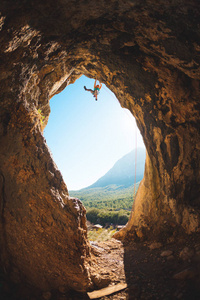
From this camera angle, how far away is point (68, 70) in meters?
6.16

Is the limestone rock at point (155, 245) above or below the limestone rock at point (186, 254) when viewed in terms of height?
below

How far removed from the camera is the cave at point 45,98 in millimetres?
2893

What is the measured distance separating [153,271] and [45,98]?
6.65 meters

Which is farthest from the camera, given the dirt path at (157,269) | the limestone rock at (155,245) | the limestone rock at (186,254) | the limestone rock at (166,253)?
the limestone rock at (155,245)

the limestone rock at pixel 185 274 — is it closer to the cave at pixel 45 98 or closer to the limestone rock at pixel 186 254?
the limestone rock at pixel 186 254

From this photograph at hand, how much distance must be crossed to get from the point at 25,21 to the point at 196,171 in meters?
5.78

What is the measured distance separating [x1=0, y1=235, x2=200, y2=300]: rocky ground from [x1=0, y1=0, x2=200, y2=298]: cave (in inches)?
16.1

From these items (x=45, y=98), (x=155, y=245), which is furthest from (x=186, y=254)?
(x=45, y=98)

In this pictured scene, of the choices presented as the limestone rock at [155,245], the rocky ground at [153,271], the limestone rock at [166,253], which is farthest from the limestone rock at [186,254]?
the limestone rock at [155,245]

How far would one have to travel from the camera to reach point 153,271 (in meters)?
4.08

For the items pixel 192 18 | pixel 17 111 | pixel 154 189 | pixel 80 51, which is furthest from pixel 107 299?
pixel 80 51

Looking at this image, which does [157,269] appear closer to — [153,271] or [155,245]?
[153,271]

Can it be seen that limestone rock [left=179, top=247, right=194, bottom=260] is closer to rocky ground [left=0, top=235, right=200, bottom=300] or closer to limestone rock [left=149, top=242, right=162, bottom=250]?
rocky ground [left=0, top=235, right=200, bottom=300]

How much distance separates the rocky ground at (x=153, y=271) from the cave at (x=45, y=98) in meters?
0.41
